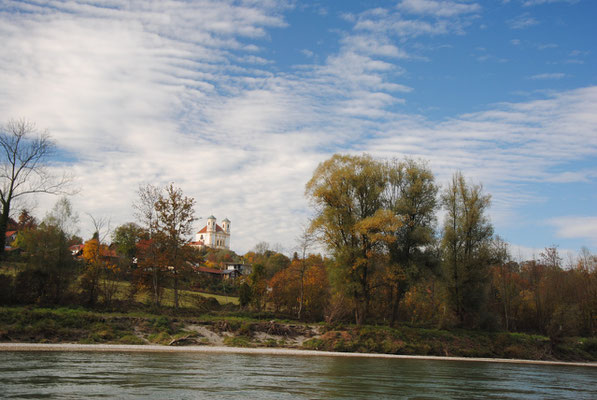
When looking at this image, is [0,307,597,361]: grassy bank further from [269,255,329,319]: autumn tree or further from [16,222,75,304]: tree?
[269,255,329,319]: autumn tree

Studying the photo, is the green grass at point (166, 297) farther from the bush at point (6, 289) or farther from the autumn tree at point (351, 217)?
the autumn tree at point (351, 217)

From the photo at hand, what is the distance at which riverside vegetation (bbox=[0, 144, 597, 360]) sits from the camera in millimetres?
29453

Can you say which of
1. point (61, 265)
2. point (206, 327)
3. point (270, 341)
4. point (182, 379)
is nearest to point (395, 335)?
point (270, 341)

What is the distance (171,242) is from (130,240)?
25651 millimetres

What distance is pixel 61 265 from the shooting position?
105 feet

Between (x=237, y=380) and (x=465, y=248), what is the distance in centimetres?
3345

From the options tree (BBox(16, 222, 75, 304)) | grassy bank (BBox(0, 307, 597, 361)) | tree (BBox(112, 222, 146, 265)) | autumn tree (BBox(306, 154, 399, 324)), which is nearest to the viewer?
grassy bank (BBox(0, 307, 597, 361))

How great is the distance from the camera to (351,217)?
1432 inches

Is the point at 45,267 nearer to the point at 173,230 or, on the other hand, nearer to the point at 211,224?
the point at 173,230

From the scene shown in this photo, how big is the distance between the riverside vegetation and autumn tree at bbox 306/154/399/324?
0.09 meters

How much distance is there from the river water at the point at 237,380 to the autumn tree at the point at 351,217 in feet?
41.8

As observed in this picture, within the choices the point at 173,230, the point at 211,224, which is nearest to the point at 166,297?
the point at 173,230

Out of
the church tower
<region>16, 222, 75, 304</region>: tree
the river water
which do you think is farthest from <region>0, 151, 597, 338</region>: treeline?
the church tower

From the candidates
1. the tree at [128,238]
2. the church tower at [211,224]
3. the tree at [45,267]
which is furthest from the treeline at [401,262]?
the church tower at [211,224]
